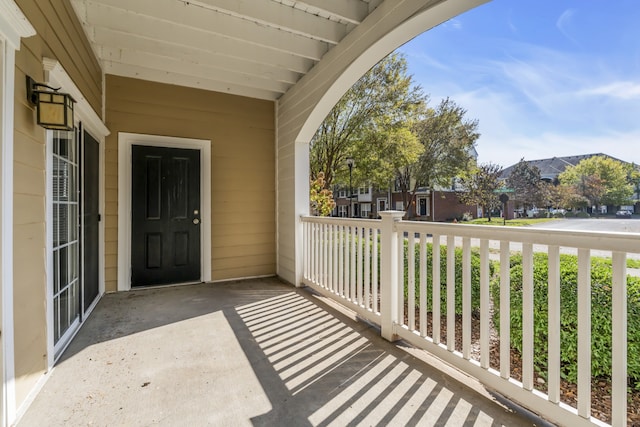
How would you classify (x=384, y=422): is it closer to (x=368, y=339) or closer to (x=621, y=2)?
(x=368, y=339)

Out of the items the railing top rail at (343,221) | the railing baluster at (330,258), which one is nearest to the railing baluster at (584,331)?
the railing top rail at (343,221)

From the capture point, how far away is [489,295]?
192 centimetres

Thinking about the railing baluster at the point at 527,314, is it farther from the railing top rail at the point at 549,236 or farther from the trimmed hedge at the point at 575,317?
the trimmed hedge at the point at 575,317

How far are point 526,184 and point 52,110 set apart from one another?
193 inches

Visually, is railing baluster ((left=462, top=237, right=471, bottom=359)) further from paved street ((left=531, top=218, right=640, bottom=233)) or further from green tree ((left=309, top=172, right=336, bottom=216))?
green tree ((left=309, top=172, right=336, bottom=216))

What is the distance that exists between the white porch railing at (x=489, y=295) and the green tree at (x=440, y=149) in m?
8.28

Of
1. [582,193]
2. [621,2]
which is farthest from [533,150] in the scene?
[582,193]

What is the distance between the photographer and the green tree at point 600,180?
2.41m

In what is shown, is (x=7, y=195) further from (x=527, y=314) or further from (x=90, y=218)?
(x=527, y=314)

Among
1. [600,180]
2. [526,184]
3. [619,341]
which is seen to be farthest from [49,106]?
[526,184]

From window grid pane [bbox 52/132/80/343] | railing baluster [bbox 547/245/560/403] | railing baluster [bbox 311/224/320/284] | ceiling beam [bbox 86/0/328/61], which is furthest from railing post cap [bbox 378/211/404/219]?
window grid pane [bbox 52/132/80/343]

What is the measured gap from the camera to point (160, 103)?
4.03 metres

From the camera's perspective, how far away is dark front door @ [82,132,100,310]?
286cm

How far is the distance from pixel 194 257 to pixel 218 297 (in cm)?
93
